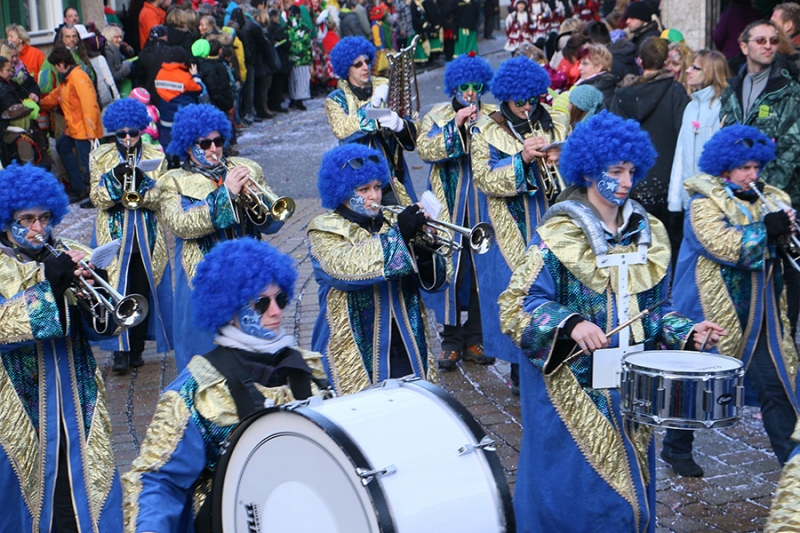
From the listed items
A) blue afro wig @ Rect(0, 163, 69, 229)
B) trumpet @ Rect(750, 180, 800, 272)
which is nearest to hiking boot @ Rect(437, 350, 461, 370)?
trumpet @ Rect(750, 180, 800, 272)

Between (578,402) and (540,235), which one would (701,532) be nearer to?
(578,402)

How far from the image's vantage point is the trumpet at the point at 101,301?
4.88 m

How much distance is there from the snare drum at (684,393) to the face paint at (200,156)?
11.1ft

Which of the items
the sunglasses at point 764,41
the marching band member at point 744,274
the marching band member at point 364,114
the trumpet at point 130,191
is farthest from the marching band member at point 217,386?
the sunglasses at point 764,41

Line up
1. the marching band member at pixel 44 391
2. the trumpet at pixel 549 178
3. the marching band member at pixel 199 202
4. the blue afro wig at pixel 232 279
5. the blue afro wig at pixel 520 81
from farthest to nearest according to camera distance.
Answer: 1. the blue afro wig at pixel 520 81
2. the trumpet at pixel 549 178
3. the marching band member at pixel 199 202
4. the marching band member at pixel 44 391
5. the blue afro wig at pixel 232 279

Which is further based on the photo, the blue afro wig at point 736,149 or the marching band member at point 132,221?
the marching band member at point 132,221

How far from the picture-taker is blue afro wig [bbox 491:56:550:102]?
7348 millimetres

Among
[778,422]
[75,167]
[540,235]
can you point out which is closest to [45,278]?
[540,235]

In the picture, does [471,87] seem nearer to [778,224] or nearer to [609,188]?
[778,224]

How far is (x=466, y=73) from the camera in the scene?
829cm

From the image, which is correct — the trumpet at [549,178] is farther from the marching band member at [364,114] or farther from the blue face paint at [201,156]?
the blue face paint at [201,156]

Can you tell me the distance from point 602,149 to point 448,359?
11.9ft

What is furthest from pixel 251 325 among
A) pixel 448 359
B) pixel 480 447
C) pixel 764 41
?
pixel 764 41

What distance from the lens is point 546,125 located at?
7.52 meters
